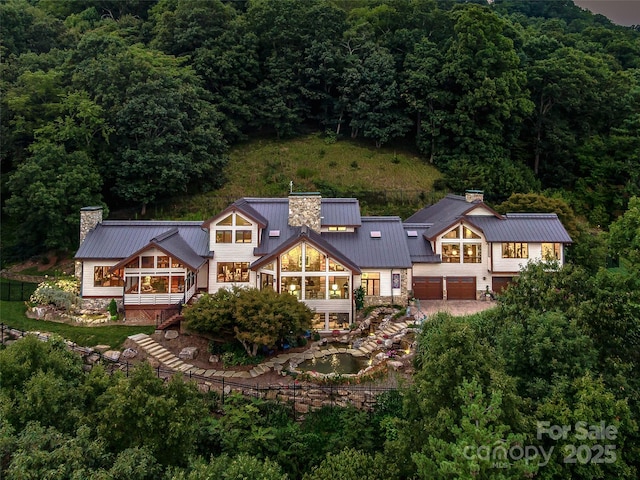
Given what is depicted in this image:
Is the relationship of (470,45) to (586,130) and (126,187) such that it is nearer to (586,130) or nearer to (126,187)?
(586,130)

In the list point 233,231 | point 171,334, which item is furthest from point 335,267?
point 171,334

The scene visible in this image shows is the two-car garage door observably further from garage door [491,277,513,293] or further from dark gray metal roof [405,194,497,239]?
dark gray metal roof [405,194,497,239]

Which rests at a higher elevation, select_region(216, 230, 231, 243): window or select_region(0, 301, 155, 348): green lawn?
select_region(216, 230, 231, 243): window

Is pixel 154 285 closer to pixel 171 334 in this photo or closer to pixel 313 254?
pixel 171 334

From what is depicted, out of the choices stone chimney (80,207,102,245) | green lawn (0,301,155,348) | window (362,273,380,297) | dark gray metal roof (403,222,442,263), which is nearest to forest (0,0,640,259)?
stone chimney (80,207,102,245)

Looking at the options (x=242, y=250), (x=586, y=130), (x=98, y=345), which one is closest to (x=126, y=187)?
(x=242, y=250)

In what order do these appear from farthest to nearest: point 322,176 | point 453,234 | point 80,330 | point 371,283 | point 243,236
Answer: point 322,176 → point 453,234 → point 243,236 → point 371,283 → point 80,330
